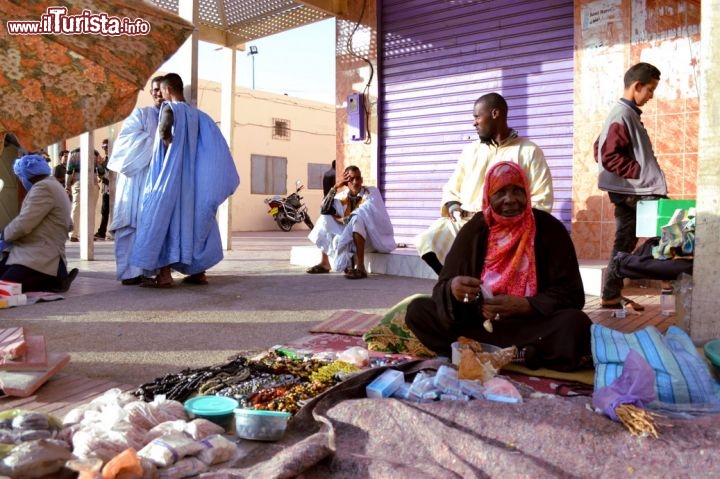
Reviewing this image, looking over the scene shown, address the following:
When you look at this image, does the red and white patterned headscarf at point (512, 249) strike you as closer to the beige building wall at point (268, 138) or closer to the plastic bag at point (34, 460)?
the plastic bag at point (34, 460)

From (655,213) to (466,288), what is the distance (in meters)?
1.96

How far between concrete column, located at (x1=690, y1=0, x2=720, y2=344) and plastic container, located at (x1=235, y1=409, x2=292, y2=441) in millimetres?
2530

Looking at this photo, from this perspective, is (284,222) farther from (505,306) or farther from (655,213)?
(505,306)

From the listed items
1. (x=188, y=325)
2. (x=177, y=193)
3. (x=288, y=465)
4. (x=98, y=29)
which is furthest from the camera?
(x=177, y=193)

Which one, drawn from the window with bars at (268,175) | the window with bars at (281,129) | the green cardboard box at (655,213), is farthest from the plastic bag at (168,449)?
the window with bars at (281,129)

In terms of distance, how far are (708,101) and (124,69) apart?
10.5 feet

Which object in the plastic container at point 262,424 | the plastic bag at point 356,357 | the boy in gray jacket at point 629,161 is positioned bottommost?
the plastic container at point 262,424

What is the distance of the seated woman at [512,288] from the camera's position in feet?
11.0

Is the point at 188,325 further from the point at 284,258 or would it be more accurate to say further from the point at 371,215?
the point at 284,258

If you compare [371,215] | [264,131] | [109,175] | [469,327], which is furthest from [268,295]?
[264,131]

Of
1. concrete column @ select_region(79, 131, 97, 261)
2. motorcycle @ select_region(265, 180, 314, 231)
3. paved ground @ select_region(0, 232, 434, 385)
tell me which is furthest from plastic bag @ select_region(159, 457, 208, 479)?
motorcycle @ select_region(265, 180, 314, 231)

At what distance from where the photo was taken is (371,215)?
750 centimetres

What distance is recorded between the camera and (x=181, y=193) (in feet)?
21.1

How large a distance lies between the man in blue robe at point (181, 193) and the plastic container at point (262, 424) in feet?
13.2
